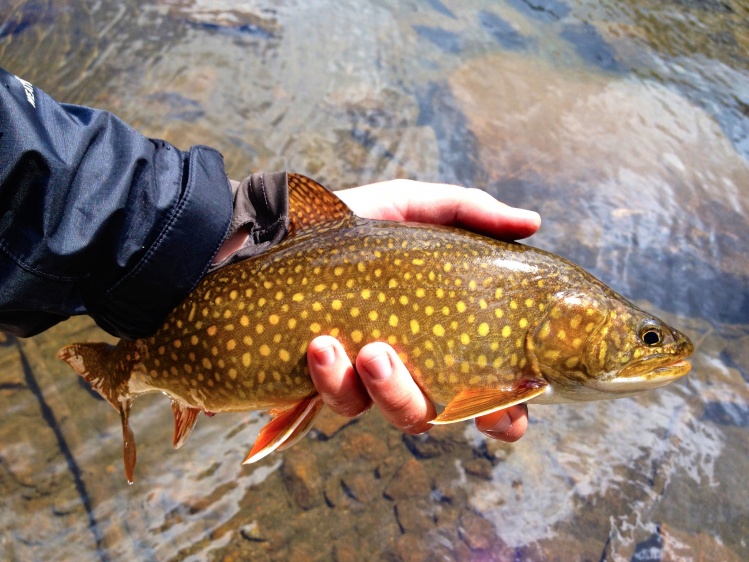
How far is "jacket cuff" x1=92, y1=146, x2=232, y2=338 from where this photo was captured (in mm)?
3150

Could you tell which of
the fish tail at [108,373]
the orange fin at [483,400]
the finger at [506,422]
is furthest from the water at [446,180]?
the orange fin at [483,400]

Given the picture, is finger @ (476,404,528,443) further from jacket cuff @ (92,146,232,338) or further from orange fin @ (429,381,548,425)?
jacket cuff @ (92,146,232,338)

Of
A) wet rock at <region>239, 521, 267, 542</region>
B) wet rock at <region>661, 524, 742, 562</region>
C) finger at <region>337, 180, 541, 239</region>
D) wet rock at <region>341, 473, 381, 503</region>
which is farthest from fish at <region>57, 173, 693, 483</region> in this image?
wet rock at <region>661, 524, 742, 562</region>

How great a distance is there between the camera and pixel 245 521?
516cm

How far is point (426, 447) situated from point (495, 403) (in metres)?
2.98

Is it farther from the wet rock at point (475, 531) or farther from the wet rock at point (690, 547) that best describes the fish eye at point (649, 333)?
the wet rock at point (690, 547)

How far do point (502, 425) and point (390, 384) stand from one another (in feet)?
3.07

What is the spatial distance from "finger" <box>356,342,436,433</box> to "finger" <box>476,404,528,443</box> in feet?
1.42

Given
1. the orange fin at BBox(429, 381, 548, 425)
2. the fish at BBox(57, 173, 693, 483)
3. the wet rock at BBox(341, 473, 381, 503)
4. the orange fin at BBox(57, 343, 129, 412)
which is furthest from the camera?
the wet rock at BBox(341, 473, 381, 503)

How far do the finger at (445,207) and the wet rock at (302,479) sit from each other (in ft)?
8.36

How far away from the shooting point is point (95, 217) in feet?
9.68

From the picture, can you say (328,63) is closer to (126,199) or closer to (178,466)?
(178,466)

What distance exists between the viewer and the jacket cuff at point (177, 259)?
124 inches

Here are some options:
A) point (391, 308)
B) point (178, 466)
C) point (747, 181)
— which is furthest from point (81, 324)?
point (747, 181)
